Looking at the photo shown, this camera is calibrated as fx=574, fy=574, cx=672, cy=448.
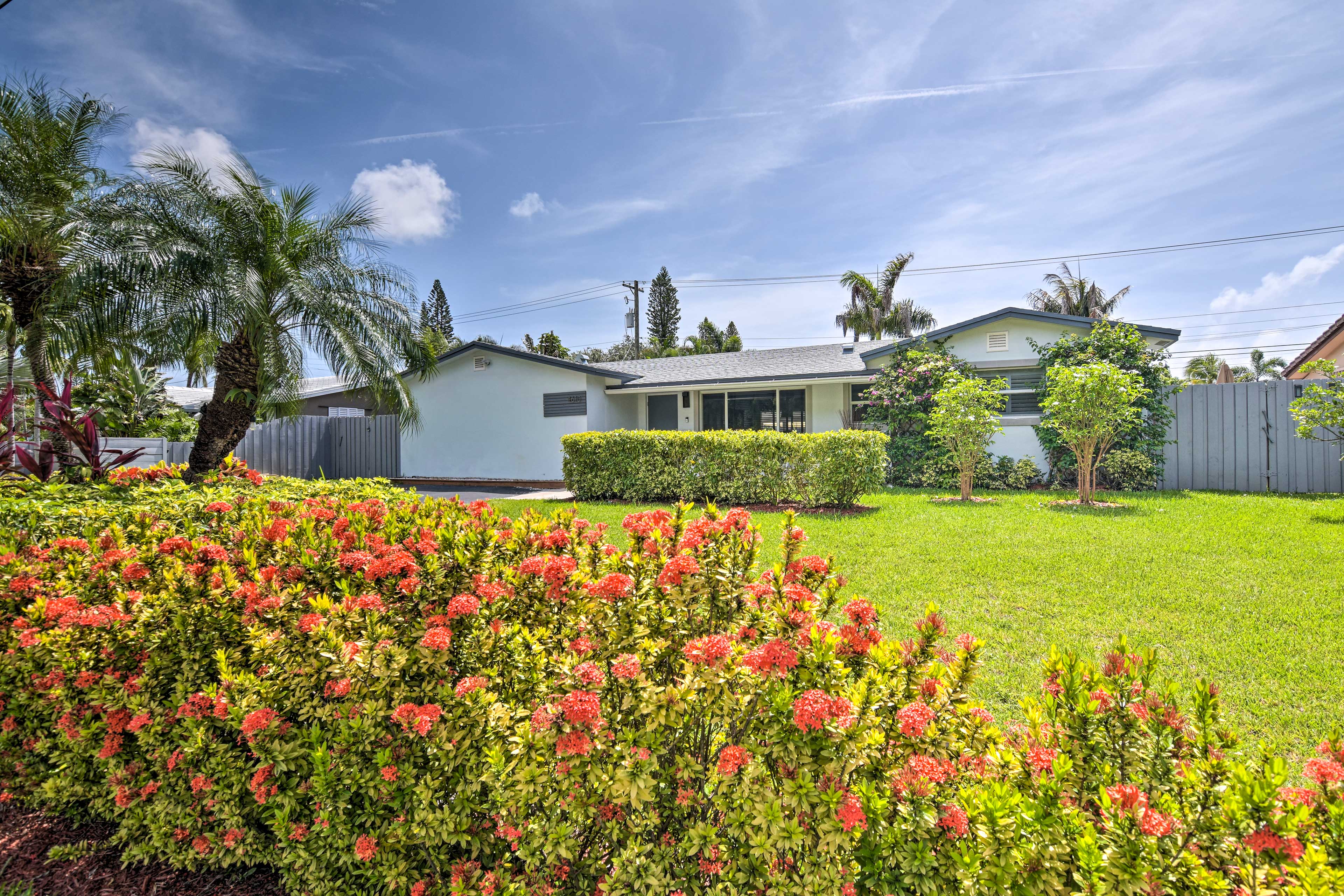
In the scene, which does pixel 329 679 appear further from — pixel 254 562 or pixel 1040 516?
pixel 1040 516

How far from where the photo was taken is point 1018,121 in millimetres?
9055

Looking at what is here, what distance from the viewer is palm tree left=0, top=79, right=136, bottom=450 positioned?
793 cm

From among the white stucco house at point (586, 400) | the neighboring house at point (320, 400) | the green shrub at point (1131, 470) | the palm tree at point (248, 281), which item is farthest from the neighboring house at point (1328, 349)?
the neighboring house at point (320, 400)

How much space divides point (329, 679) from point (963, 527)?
761cm

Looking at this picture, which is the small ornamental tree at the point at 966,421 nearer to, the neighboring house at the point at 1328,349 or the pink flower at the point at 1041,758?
the neighboring house at the point at 1328,349

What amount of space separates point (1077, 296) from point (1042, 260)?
255 cm

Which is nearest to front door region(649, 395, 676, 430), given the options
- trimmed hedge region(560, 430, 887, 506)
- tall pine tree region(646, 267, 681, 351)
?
trimmed hedge region(560, 430, 887, 506)

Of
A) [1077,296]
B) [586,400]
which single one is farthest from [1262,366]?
[586,400]

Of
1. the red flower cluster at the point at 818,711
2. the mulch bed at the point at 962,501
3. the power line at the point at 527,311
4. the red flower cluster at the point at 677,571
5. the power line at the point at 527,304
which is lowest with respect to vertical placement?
the mulch bed at the point at 962,501

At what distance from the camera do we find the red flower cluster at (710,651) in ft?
4.42

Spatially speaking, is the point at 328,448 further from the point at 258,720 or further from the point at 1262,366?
the point at 1262,366

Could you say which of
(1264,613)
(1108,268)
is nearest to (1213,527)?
(1264,613)

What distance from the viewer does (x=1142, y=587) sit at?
16.1 ft

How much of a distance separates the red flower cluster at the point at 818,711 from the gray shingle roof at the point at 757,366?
45.1 ft
